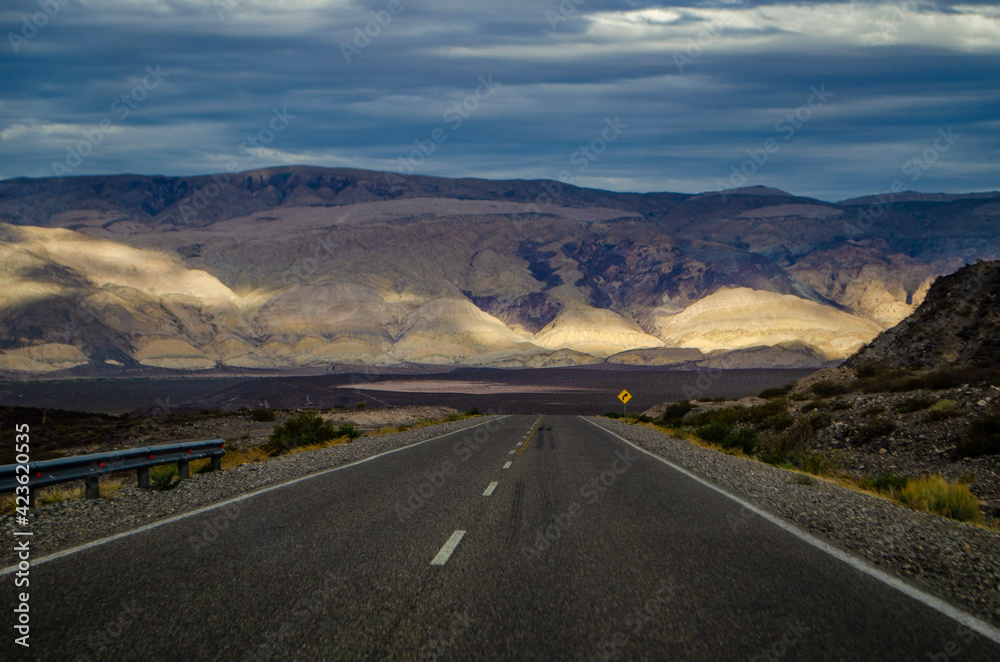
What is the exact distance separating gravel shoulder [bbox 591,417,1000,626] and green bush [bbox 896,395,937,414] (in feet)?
28.6

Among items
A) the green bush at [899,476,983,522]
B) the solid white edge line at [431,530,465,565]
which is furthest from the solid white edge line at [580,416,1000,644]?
the solid white edge line at [431,530,465,565]

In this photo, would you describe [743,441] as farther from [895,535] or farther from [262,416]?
[262,416]

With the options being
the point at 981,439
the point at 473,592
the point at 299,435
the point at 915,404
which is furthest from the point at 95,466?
the point at 915,404

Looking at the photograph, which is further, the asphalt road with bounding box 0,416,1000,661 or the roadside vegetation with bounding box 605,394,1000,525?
the roadside vegetation with bounding box 605,394,1000,525

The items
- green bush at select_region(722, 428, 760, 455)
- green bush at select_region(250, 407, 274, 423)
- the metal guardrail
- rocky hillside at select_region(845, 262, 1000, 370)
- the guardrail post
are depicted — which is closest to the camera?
the metal guardrail

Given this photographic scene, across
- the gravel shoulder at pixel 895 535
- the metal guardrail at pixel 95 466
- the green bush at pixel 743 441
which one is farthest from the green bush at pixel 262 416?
the gravel shoulder at pixel 895 535

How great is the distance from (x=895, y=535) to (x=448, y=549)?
5.09 metres

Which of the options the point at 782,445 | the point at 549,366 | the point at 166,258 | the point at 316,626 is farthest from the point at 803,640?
the point at 166,258

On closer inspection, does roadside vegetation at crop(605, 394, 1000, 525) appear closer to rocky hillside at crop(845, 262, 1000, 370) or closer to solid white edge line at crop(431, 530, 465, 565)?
rocky hillside at crop(845, 262, 1000, 370)

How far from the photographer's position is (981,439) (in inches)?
616

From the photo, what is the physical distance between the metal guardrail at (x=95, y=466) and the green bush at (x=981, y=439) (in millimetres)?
15463

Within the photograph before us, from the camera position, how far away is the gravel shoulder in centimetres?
651

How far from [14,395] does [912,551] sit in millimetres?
118702

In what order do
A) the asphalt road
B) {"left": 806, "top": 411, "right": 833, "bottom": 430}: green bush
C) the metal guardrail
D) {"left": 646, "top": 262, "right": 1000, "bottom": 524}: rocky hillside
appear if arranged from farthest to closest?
{"left": 806, "top": 411, "right": 833, "bottom": 430}: green bush → {"left": 646, "top": 262, "right": 1000, "bottom": 524}: rocky hillside → the metal guardrail → the asphalt road
